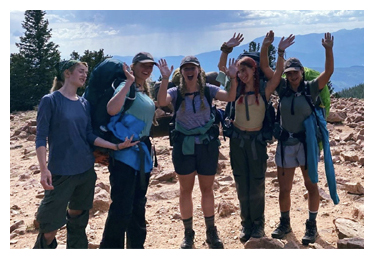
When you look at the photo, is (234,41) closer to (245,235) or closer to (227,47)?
(227,47)

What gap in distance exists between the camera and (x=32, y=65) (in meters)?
28.2

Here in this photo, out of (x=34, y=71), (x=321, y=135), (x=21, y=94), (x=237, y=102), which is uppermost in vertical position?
(x=34, y=71)

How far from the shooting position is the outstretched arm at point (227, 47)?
4.39 m

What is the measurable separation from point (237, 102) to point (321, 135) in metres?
1.10

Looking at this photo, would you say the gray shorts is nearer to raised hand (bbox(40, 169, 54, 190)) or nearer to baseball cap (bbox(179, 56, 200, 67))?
baseball cap (bbox(179, 56, 200, 67))

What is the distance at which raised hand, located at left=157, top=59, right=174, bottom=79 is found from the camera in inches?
151

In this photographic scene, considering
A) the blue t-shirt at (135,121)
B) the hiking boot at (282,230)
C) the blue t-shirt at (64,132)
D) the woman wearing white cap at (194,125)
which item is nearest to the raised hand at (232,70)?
the woman wearing white cap at (194,125)

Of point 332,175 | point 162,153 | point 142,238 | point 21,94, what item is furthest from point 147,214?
point 21,94

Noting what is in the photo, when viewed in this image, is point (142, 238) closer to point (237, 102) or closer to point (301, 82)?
point (237, 102)

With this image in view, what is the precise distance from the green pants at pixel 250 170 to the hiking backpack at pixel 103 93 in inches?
59.1

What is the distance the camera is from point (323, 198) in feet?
20.0

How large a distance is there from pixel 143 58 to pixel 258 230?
99.7 inches

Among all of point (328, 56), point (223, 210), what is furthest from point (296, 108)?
point (223, 210)

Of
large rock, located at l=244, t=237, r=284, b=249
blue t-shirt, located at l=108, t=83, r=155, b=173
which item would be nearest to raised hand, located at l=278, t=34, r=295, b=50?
blue t-shirt, located at l=108, t=83, r=155, b=173
